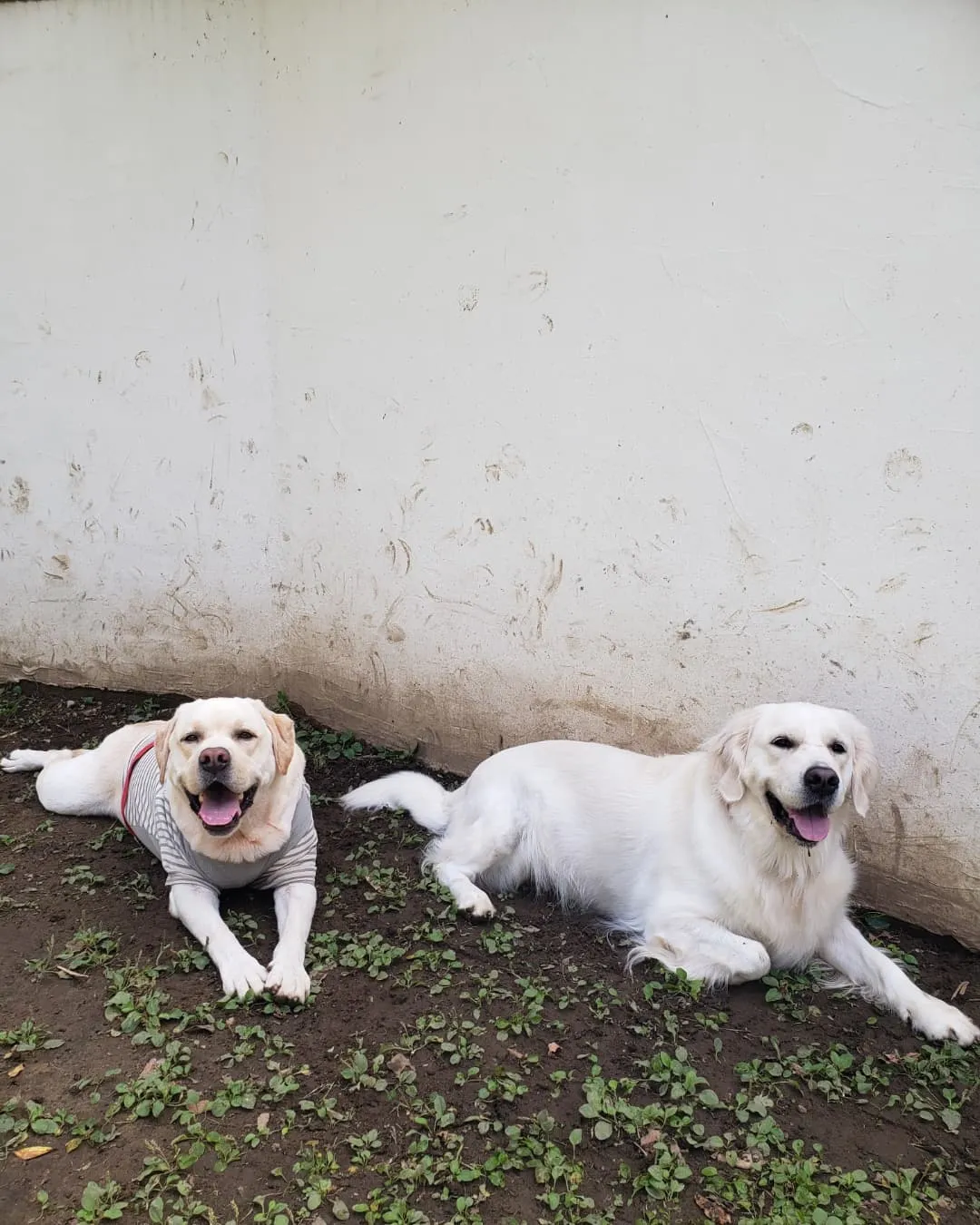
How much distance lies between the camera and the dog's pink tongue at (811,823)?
3.00m

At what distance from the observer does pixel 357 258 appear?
429 cm

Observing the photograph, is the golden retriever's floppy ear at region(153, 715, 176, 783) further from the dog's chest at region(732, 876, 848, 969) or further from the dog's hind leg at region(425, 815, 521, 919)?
the dog's chest at region(732, 876, 848, 969)

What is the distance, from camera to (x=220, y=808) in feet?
10.8

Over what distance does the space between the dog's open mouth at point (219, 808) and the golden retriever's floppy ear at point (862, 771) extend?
2.01 m

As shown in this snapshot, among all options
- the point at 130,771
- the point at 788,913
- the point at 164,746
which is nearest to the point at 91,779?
the point at 130,771

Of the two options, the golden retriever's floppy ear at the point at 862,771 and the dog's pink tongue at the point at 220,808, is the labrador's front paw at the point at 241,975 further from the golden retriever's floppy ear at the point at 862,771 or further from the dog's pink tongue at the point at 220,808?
the golden retriever's floppy ear at the point at 862,771

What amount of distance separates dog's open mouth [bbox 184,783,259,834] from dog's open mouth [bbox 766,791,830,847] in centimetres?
180

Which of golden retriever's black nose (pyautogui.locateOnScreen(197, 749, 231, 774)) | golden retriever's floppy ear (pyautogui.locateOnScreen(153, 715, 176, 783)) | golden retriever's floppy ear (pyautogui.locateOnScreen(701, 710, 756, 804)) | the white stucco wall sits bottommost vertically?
golden retriever's floppy ear (pyautogui.locateOnScreen(153, 715, 176, 783))

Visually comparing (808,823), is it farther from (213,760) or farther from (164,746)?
(164,746)

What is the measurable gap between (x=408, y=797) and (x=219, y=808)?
102 centimetres

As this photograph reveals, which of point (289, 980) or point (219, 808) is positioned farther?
point (219, 808)

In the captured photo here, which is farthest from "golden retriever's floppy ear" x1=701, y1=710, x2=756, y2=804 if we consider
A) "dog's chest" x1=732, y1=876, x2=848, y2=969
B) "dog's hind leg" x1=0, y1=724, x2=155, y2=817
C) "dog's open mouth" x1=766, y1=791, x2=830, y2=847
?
"dog's hind leg" x1=0, y1=724, x2=155, y2=817

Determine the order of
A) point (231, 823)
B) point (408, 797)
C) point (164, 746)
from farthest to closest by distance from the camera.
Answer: point (408, 797)
point (164, 746)
point (231, 823)

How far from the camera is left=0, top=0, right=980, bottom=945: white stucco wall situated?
320 centimetres
